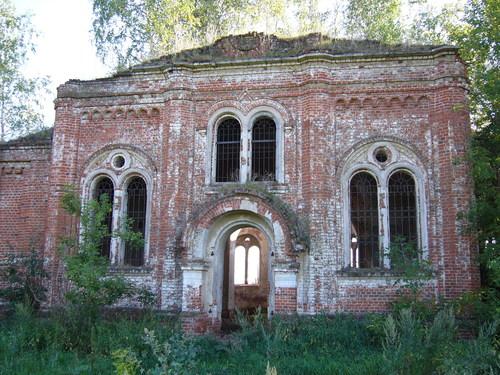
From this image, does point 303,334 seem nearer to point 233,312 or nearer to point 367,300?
point 367,300

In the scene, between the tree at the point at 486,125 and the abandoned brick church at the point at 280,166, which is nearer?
the tree at the point at 486,125

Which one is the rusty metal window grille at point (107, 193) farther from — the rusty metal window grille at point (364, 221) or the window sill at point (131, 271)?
the rusty metal window grille at point (364, 221)

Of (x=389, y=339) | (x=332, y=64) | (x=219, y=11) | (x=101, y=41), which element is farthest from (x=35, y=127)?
(x=389, y=339)

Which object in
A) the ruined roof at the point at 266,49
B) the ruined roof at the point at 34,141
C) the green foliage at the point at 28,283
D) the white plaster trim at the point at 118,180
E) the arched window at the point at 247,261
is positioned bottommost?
the green foliage at the point at 28,283

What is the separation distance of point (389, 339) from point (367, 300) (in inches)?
195

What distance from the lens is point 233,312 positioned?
18.1 m

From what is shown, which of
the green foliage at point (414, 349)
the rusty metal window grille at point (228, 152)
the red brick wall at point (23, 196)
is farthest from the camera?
the red brick wall at point (23, 196)

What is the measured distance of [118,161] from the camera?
1544cm

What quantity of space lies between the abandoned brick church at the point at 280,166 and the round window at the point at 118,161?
151 mm

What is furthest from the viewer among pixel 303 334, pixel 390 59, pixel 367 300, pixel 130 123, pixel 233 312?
pixel 233 312

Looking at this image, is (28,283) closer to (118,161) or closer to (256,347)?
(118,161)

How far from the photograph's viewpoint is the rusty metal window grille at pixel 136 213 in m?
14.9

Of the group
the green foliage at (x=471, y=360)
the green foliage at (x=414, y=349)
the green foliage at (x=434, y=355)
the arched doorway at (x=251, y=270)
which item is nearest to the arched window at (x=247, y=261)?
the arched doorway at (x=251, y=270)

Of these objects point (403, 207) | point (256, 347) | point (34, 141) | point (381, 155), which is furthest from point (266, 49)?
point (256, 347)
